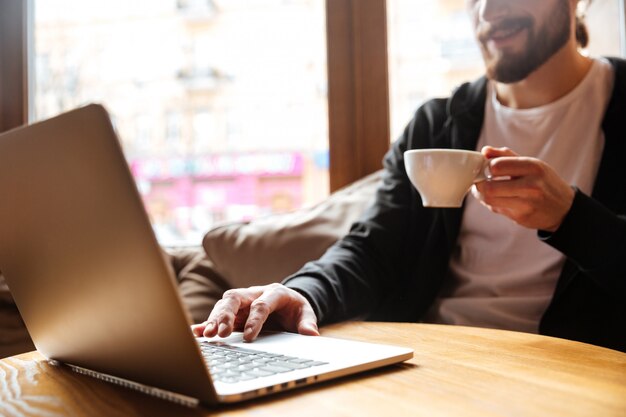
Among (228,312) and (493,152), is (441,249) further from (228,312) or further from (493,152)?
(228,312)

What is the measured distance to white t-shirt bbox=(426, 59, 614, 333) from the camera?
1304 mm

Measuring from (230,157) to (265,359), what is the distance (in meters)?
1.57

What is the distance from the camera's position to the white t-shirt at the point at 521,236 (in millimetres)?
1304

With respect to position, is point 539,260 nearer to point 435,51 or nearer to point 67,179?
point 435,51

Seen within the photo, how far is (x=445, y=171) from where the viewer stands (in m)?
0.90

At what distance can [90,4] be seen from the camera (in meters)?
2.36

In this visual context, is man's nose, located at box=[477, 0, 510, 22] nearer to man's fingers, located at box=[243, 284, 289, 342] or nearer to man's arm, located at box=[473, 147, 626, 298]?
man's arm, located at box=[473, 147, 626, 298]

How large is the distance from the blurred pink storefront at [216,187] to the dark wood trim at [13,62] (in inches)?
19.2

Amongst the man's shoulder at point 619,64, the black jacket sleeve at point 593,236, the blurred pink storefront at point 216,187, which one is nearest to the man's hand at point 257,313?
the black jacket sleeve at point 593,236

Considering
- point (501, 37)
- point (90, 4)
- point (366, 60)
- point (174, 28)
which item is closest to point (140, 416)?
point (501, 37)

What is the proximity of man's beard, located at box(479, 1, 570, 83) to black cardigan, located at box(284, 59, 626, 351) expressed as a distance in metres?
0.09

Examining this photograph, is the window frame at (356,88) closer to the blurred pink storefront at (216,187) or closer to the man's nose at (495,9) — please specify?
the blurred pink storefront at (216,187)

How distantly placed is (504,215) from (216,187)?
1221mm

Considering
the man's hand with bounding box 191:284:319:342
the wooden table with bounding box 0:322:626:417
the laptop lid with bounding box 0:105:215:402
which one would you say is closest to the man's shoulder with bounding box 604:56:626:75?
the wooden table with bounding box 0:322:626:417
